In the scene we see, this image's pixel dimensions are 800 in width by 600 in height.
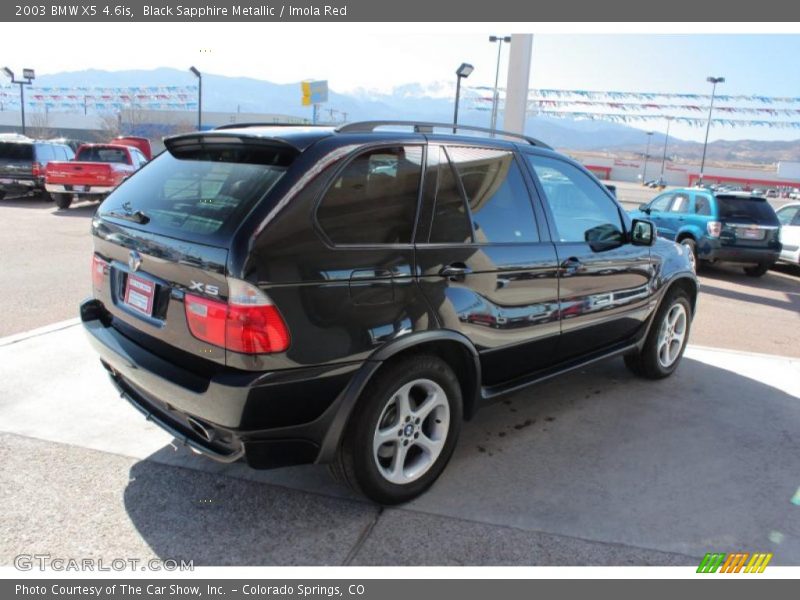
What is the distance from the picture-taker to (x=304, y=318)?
247 centimetres

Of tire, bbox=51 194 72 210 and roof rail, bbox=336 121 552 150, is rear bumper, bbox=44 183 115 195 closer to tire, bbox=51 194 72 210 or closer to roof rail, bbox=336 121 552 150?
tire, bbox=51 194 72 210

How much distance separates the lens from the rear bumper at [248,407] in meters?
2.43

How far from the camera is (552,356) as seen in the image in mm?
3836

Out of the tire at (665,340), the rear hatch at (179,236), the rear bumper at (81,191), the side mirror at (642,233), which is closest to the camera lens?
the rear hatch at (179,236)

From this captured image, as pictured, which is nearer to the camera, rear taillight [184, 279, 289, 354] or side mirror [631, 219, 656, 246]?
rear taillight [184, 279, 289, 354]

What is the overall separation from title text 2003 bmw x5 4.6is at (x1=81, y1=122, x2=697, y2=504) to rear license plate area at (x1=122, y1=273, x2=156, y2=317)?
0.4 inches

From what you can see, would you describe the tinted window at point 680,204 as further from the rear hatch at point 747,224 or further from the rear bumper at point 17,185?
the rear bumper at point 17,185

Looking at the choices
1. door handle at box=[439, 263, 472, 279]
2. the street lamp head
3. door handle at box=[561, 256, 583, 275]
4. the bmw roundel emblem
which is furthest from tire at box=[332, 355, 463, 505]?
the street lamp head

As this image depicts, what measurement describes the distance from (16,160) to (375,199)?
1762 cm

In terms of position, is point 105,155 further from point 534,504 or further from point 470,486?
point 534,504

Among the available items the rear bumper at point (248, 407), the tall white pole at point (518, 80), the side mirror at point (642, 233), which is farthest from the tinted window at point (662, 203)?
the rear bumper at point (248, 407)

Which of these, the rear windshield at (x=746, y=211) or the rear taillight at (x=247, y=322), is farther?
the rear windshield at (x=746, y=211)

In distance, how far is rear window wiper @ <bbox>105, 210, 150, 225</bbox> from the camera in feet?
9.56

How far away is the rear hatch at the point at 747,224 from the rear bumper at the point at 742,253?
0.07 metres
